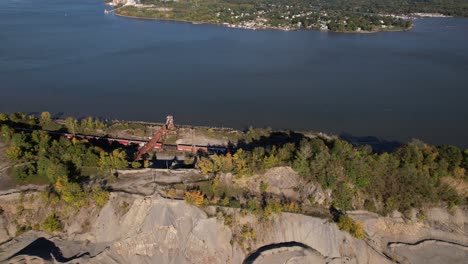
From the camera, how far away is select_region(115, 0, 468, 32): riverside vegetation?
58.0m

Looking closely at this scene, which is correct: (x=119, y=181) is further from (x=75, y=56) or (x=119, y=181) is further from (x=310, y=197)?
(x=75, y=56)

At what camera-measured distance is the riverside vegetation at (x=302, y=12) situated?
58000mm

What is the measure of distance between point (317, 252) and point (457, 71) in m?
30.1

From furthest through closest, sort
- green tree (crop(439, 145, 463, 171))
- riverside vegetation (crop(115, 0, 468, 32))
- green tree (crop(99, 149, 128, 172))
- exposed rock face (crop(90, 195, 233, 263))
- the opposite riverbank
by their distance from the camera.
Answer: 1. riverside vegetation (crop(115, 0, 468, 32))
2. the opposite riverbank
3. green tree (crop(439, 145, 463, 171))
4. green tree (crop(99, 149, 128, 172))
5. exposed rock face (crop(90, 195, 233, 263))

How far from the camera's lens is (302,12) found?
68438mm

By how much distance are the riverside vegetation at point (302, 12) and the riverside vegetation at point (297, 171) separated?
44127 mm

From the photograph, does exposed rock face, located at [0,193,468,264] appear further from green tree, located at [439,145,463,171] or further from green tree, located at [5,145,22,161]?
green tree, located at [5,145,22,161]

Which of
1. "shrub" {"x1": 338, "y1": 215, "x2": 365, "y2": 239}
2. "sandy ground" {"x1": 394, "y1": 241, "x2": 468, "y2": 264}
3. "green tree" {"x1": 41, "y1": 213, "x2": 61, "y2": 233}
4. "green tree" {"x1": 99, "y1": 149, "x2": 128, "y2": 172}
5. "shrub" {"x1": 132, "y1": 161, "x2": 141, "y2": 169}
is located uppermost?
"green tree" {"x1": 99, "y1": 149, "x2": 128, "y2": 172}

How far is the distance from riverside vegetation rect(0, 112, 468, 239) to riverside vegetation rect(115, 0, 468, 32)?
44.1 meters

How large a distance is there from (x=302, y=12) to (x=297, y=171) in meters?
59.2

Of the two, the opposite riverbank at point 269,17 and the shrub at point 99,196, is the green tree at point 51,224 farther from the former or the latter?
the opposite riverbank at point 269,17

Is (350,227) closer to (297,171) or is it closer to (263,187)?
(297,171)

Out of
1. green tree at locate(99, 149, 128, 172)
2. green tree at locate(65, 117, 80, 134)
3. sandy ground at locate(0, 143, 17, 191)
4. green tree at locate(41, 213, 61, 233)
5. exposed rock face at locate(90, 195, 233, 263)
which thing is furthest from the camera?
green tree at locate(65, 117, 80, 134)

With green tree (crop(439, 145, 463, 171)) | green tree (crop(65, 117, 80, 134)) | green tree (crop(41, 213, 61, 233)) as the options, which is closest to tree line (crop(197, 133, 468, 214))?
green tree (crop(439, 145, 463, 171))
